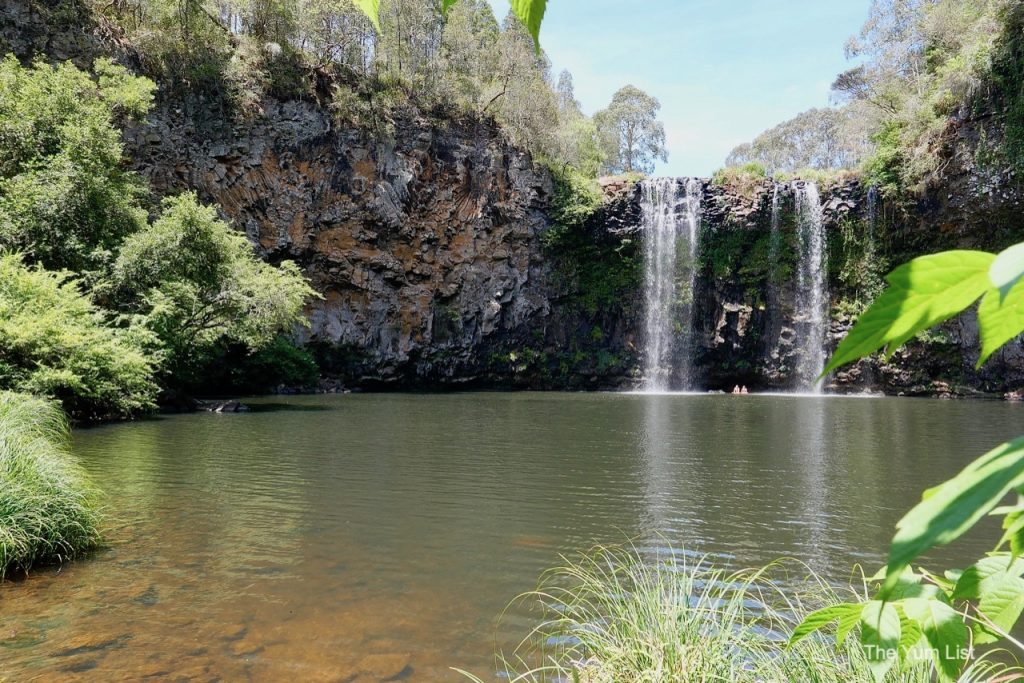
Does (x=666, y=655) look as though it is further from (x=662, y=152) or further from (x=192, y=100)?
(x=662, y=152)

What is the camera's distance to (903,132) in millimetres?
28875

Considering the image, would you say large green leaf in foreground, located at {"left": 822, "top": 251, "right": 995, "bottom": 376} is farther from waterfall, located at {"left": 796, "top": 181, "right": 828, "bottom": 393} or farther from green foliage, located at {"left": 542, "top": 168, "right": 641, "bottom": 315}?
waterfall, located at {"left": 796, "top": 181, "right": 828, "bottom": 393}

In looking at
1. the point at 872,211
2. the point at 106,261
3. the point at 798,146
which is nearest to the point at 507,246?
the point at 872,211

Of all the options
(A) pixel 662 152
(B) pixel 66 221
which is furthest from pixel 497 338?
(A) pixel 662 152

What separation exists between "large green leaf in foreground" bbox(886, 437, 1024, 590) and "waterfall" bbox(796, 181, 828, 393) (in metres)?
33.7

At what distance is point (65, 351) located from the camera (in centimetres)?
1391

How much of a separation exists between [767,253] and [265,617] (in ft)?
105

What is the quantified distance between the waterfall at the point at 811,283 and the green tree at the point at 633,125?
85.7 feet

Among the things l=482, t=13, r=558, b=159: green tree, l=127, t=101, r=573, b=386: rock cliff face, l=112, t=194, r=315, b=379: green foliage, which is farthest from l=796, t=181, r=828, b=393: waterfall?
l=112, t=194, r=315, b=379: green foliage

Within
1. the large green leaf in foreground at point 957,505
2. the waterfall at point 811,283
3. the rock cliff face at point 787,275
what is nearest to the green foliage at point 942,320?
the large green leaf in foreground at point 957,505

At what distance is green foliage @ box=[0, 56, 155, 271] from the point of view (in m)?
17.3

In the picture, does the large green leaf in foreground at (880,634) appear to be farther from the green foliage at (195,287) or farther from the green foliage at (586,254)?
the green foliage at (586,254)

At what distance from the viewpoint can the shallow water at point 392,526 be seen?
434 cm

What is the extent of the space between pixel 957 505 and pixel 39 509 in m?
6.84
